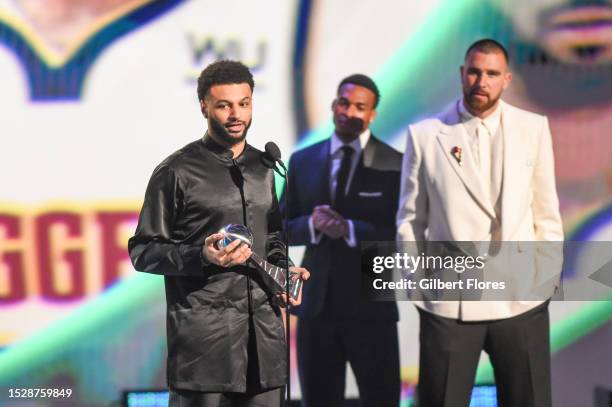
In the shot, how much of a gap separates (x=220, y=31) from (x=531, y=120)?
5.26ft

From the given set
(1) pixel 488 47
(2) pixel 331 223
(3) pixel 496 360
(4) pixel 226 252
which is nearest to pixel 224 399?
(4) pixel 226 252

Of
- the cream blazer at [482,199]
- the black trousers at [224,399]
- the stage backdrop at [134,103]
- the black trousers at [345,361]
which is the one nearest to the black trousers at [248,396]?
the black trousers at [224,399]

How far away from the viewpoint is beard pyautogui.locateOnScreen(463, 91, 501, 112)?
14.5 feet

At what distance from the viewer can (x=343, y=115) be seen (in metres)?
4.91

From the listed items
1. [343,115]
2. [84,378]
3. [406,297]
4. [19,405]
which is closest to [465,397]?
[406,297]

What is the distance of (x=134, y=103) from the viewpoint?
4.90 m

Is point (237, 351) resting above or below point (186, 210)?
below

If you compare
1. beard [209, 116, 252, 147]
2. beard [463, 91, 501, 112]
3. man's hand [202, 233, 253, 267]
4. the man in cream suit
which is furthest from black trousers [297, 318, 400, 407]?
man's hand [202, 233, 253, 267]

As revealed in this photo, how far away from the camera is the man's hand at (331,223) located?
15.7 feet

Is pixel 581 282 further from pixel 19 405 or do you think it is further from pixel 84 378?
pixel 19 405

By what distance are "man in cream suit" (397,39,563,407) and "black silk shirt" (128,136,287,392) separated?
3.30 feet

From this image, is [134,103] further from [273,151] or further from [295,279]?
[295,279]

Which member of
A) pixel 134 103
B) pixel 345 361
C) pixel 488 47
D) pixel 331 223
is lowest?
pixel 345 361

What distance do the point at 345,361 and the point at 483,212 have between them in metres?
1.03
